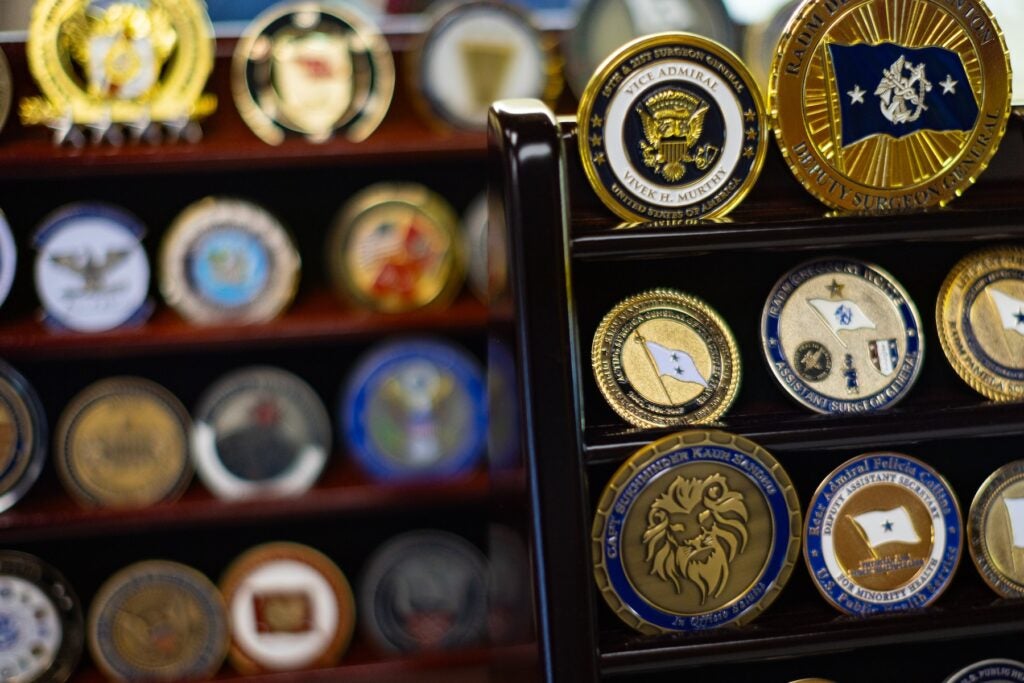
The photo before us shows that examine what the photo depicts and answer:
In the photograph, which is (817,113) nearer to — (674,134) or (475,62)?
(674,134)

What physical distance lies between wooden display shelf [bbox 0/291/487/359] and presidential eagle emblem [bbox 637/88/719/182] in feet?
3.30

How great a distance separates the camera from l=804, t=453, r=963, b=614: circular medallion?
1191 millimetres

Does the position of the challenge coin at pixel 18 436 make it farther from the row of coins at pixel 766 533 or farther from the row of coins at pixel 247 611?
the row of coins at pixel 766 533

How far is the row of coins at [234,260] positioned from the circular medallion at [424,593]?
1.96 feet

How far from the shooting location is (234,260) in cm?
213

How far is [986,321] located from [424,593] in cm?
146

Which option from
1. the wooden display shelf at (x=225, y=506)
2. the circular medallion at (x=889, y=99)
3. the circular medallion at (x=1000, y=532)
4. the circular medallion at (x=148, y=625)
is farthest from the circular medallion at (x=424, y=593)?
the circular medallion at (x=889, y=99)

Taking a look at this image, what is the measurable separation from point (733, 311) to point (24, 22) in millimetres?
1918

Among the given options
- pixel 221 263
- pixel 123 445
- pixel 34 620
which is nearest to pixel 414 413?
pixel 221 263

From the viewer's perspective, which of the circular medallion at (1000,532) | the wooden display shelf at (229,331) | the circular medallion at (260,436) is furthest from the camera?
the circular medallion at (260,436)

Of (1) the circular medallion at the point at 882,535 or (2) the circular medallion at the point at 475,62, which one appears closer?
(1) the circular medallion at the point at 882,535

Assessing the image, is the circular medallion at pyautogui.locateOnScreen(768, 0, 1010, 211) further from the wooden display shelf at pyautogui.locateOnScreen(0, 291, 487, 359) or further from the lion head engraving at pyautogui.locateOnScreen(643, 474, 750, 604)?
the wooden display shelf at pyautogui.locateOnScreen(0, 291, 487, 359)

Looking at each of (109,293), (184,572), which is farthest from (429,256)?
(184,572)

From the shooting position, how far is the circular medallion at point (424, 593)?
2.24 m
